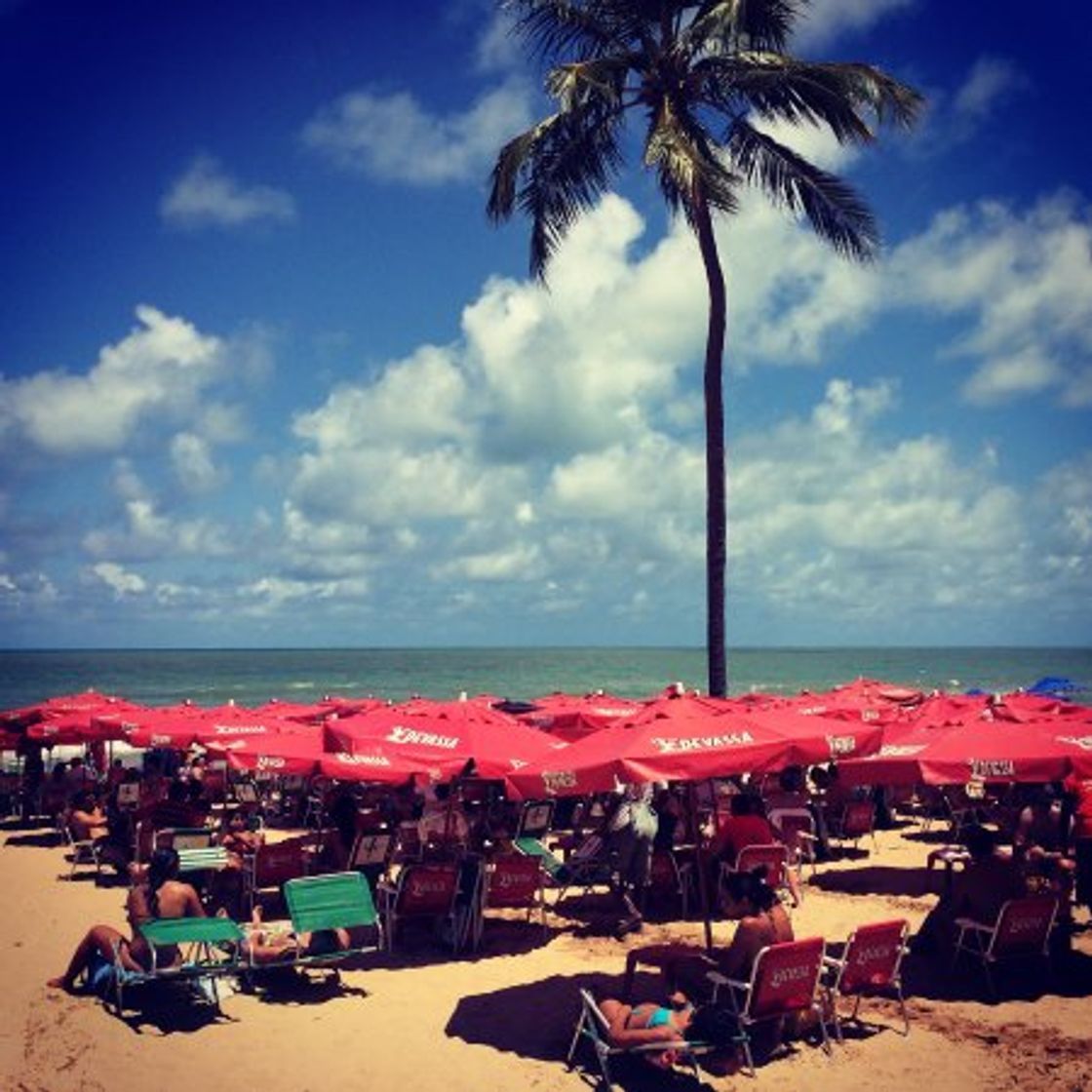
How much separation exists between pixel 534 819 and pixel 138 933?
726 cm

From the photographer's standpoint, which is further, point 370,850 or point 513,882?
point 370,850

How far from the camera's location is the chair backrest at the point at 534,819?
1447 cm

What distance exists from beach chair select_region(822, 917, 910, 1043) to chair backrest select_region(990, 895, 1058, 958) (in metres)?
1.12

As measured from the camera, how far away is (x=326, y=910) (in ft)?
28.9

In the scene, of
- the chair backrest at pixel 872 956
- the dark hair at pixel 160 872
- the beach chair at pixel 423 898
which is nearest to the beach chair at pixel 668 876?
the beach chair at pixel 423 898

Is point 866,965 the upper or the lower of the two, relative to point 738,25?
lower

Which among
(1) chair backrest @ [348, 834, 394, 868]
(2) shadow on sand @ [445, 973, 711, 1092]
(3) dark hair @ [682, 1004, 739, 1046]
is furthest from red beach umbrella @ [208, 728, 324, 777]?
(3) dark hair @ [682, 1004, 739, 1046]

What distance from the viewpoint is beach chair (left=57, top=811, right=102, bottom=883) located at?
1406cm

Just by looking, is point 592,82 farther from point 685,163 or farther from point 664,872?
point 664,872

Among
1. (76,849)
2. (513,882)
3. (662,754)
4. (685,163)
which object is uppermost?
(685,163)

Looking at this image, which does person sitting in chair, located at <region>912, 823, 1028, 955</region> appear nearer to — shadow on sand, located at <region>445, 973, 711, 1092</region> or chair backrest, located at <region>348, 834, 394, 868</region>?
shadow on sand, located at <region>445, 973, 711, 1092</region>

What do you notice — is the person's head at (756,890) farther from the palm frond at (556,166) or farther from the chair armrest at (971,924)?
the palm frond at (556,166)

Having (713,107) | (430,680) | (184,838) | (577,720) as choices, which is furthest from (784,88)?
(430,680)

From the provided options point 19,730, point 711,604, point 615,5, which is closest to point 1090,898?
point 711,604
